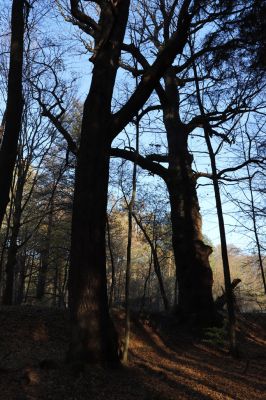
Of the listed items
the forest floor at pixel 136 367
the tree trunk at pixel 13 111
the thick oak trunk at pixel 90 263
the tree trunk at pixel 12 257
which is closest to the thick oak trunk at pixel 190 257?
the forest floor at pixel 136 367

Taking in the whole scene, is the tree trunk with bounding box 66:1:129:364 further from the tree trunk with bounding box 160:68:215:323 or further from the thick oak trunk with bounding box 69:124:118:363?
the tree trunk with bounding box 160:68:215:323

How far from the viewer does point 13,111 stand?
22.4ft

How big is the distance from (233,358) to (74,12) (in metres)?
8.35

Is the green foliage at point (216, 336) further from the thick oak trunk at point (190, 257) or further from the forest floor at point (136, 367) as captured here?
the thick oak trunk at point (190, 257)

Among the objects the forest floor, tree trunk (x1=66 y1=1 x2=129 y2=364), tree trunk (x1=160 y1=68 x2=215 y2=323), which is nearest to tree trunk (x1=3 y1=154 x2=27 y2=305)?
the forest floor

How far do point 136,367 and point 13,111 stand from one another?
482cm

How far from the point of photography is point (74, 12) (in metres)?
8.21

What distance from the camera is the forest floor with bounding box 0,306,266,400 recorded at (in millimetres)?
5102

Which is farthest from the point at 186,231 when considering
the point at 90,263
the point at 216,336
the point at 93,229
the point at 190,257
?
the point at 90,263

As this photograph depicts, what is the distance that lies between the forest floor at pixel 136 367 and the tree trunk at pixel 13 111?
2.55m

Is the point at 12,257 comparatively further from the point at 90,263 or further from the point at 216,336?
the point at 90,263

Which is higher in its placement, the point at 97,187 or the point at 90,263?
the point at 97,187

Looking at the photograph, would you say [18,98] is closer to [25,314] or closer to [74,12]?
[74,12]

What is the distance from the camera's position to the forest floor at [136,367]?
16.7ft
